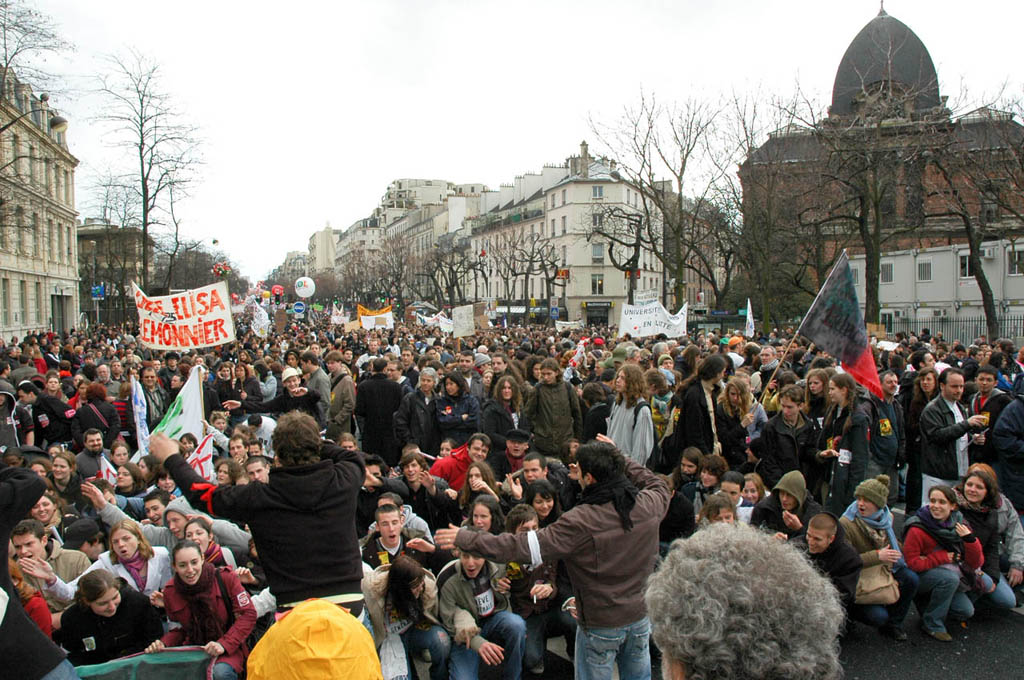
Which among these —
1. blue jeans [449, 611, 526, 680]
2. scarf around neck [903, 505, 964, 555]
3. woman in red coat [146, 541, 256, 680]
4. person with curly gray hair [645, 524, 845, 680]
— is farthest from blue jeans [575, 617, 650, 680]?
scarf around neck [903, 505, 964, 555]

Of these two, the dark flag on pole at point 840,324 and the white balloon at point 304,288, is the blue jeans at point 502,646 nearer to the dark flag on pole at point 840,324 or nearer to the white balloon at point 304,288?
the dark flag on pole at point 840,324

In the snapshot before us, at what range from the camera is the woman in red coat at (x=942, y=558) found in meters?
5.44

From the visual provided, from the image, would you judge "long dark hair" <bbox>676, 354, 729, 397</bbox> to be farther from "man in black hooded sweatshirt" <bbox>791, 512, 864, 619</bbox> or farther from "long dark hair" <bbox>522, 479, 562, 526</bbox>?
"long dark hair" <bbox>522, 479, 562, 526</bbox>

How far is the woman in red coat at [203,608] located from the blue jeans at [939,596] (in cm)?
468

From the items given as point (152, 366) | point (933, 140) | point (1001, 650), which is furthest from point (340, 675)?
point (933, 140)

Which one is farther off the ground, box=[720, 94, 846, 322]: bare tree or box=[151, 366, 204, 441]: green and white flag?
box=[720, 94, 846, 322]: bare tree

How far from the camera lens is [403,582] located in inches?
175

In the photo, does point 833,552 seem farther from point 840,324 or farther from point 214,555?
point 214,555

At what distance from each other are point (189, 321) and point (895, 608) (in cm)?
888

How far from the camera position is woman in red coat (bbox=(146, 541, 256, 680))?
4.36 metres

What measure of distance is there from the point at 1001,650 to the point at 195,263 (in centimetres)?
7493

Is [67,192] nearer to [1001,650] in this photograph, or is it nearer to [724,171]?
[724,171]

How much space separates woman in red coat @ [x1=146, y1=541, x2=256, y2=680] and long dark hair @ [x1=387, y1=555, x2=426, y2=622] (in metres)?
0.83

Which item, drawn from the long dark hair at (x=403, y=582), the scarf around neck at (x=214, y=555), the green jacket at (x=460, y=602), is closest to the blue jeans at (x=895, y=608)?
the green jacket at (x=460, y=602)
